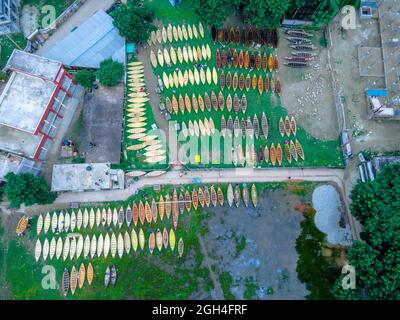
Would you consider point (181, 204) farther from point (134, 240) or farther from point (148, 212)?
point (134, 240)

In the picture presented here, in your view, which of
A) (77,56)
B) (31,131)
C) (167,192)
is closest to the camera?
(31,131)

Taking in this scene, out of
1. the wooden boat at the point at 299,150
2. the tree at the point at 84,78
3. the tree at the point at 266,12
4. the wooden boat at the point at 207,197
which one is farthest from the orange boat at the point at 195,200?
the tree at the point at 266,12

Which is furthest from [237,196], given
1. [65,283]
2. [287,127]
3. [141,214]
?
[65,283]

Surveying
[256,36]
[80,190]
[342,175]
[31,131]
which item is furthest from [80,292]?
[256,36]

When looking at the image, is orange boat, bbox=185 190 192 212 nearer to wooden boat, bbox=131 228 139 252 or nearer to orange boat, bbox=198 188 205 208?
orange boat, bbox=198 188 205 208

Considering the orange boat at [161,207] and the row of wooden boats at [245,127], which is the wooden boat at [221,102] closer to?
the row of wooden boats at [245,127]

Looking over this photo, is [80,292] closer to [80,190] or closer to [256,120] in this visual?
[80,190]
